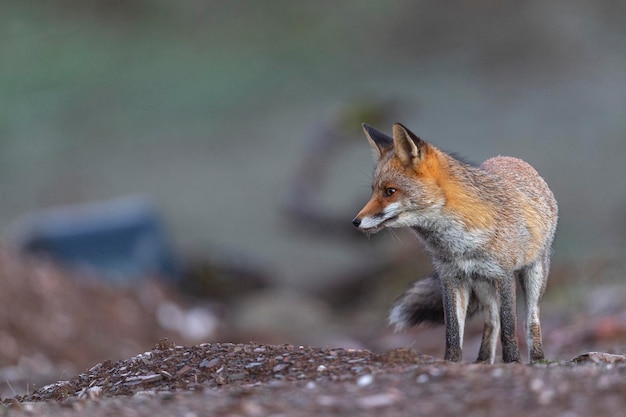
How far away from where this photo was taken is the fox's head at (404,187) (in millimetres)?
7500

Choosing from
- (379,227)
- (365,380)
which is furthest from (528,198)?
(365,380)

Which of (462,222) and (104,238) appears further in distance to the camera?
(104,238)

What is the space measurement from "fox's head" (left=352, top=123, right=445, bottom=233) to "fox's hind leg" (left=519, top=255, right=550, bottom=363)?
1.03 meters

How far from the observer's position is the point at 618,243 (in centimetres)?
1895

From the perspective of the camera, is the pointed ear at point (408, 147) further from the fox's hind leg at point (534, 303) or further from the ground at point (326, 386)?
the ground at point (326, 386)

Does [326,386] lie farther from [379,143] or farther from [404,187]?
[379,143]

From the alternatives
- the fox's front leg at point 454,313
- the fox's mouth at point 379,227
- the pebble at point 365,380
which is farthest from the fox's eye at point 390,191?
the pebble at point 365,380

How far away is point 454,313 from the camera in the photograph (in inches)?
307

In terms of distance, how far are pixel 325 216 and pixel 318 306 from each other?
2.76 m

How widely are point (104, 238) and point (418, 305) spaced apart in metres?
10.9

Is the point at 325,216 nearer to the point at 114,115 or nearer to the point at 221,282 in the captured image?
the point at 221,282

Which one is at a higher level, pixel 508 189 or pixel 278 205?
pixel 278 205

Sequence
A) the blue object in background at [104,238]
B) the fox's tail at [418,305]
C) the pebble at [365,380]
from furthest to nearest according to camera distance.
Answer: the blue object in background at [104,238], the fox's tail at [418,305], the pebble at [365,380]

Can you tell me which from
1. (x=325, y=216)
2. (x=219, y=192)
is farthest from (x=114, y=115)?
(x=325, y=216)
